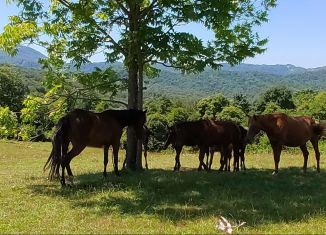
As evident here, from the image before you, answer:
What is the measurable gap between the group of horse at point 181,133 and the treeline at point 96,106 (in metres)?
1.20

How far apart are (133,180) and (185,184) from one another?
1.66m

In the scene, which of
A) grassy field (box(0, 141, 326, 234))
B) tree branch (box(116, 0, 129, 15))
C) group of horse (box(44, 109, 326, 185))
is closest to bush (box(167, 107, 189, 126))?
group of horse (box(44, 109, 326, 185))

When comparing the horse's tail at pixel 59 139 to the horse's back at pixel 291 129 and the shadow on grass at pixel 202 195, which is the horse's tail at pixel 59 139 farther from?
the horse's back at pixel 291 129

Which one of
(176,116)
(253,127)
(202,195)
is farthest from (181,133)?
(176,116)

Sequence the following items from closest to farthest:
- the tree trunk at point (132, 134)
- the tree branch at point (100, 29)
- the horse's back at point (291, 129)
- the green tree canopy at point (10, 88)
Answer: the tree branch at point (100, 29)
the horse's back at point (291, 129)
the tree trunk at point (132, 134)
the green tree canopy at point (10, 88)

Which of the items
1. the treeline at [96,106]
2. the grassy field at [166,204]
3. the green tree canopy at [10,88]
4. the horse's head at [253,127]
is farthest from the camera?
the green tree canopy at [10,88]

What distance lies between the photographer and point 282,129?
1435 centimetres

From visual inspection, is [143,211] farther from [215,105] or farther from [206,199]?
[215,105]

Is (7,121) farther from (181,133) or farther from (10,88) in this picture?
(10,88)

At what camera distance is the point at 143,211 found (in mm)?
9031

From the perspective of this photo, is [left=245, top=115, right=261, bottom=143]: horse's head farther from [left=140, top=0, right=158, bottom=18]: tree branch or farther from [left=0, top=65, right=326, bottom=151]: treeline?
[left=140, top=0, right=158, bottom=18]: tree branch

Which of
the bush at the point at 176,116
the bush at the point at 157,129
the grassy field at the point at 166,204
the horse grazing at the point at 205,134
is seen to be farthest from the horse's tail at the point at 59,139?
the bush at the point at 176,116

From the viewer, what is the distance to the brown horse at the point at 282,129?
14.3 m

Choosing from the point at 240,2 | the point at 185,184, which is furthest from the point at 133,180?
the point at 240,2
